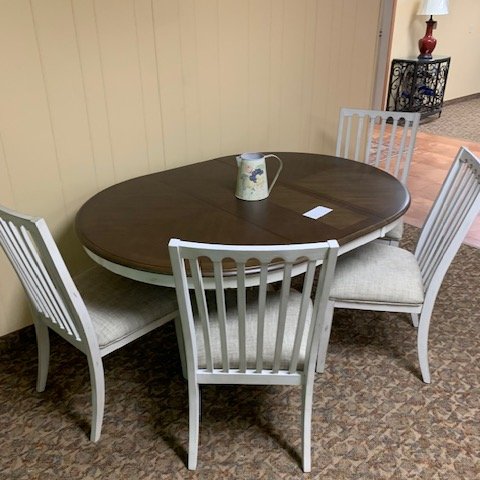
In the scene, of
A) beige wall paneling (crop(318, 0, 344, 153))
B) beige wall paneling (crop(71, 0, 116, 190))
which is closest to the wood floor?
beige wall paneling (crop(318, 0, 344, 153))

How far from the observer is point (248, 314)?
1647 millimetres

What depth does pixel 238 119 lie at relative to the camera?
101 inches

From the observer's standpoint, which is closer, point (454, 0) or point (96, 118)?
point (96, 118)

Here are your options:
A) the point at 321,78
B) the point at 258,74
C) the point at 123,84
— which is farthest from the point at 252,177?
the point at 321,78

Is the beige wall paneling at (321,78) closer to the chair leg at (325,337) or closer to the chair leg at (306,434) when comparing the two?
the chair leg at (325,337)

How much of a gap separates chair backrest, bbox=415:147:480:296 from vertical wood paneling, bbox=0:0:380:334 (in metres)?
1.12

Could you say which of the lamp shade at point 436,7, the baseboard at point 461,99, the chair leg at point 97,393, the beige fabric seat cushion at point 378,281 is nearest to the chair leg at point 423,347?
the beige fabric seat cushion at point 378,281

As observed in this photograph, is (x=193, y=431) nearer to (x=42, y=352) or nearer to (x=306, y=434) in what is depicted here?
(x=306, y=434)

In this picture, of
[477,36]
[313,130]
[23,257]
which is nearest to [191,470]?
[23,257]

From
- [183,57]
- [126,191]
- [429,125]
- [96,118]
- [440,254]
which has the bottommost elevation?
[429,125]

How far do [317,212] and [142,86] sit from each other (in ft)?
3.24

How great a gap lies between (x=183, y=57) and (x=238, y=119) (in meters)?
0.47

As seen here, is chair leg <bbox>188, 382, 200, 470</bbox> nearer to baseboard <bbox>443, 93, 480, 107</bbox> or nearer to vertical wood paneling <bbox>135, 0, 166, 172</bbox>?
vertical wood paneling <bbox>135, 0, 166, 172</bbox>

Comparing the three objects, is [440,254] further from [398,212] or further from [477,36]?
[477,36]
